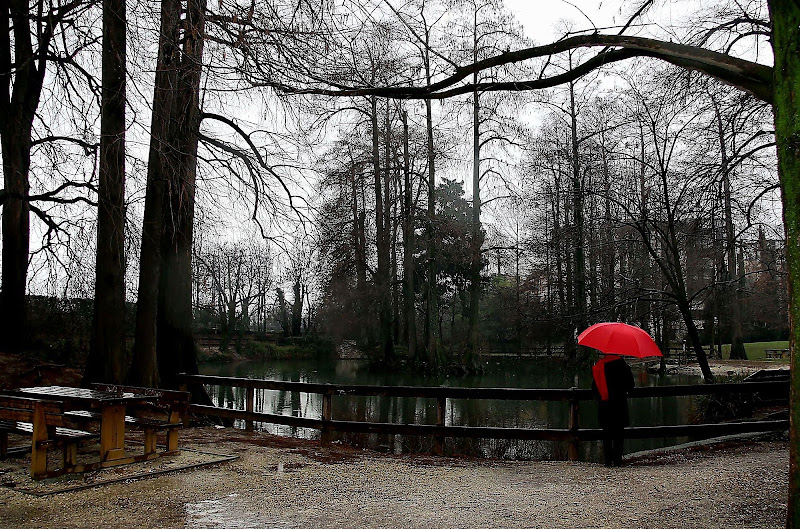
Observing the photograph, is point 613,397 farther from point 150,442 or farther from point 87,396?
point 87,396

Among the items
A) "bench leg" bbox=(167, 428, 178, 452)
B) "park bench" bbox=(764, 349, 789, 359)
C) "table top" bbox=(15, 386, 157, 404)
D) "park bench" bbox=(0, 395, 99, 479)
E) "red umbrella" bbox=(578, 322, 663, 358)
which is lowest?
"park bench" bbox=(764, 349, 789, 359)

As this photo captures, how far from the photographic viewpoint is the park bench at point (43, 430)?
20.7ft

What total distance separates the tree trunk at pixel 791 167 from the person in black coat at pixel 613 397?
3.82 meters

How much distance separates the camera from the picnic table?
6.52 m

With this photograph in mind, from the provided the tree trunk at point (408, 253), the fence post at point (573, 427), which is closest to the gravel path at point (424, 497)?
the fence post at point (573, 427)

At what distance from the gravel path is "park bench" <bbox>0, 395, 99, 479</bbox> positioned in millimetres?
534

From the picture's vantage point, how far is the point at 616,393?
8.18 metres

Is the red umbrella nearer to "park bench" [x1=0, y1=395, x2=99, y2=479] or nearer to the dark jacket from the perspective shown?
the dark jacket

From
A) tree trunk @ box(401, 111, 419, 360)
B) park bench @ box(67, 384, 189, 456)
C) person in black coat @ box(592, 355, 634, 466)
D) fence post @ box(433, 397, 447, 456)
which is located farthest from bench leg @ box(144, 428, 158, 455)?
tree trunk @ box(401, 111, 419, 360)

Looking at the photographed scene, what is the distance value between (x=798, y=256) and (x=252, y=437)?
7922 mm

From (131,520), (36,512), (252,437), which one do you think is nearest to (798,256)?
(131,520)

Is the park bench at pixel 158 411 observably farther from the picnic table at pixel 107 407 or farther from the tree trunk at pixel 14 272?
the tree trunk at pixel 14 272

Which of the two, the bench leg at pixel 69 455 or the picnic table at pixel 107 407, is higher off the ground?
the picnic table at pixel 107 407

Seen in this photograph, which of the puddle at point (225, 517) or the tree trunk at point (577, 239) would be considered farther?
the tree trunk at point (577, 239)
